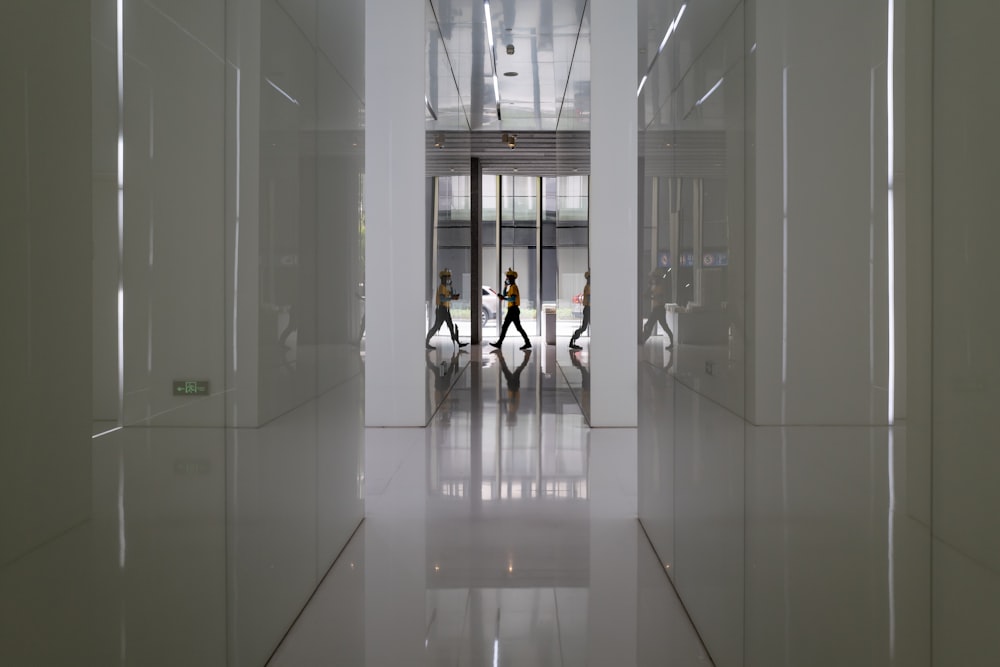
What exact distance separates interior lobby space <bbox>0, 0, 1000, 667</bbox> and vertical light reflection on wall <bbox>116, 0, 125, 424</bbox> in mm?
12

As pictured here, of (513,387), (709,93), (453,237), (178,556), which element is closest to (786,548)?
(178,556)

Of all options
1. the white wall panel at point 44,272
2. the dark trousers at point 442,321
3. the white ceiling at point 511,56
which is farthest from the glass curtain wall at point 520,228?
the white wall panel at point 44,272

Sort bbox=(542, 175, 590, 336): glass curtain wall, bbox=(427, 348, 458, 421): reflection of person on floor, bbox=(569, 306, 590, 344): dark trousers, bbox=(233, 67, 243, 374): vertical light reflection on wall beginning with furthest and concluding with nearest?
1. bbox=(569, 306, 590, 344): dark trousers
2. bbox=(542, 175, 590, 336): glass curtain wall
3. bbox=(427, 348, 458, 421): reflection of person on floor
4. bbox=(233, 67, 243, 374): vertical light reflection on wall

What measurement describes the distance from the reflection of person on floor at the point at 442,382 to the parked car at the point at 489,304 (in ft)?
36.9

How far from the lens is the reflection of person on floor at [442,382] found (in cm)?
881

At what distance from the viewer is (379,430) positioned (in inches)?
302

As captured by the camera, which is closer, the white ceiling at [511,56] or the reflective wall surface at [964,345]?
the reflective wall surface at [964,345]

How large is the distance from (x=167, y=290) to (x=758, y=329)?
1640 mm

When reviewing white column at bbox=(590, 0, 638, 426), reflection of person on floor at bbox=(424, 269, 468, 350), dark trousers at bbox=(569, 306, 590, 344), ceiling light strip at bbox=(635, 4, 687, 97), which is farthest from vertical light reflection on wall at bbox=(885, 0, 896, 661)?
dark trousers at bbox=(569, 306, 590, 344)

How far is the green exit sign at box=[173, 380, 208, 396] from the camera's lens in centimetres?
212

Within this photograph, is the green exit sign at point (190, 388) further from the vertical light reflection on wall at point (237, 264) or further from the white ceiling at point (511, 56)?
the white ceiling at point (511, 56)

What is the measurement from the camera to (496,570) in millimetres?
3850

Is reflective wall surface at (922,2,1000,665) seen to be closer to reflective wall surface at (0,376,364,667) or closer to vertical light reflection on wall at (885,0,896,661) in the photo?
vertical light reflection on wall at (885,0,896,661)

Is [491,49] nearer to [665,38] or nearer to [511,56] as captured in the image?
[511,56]
